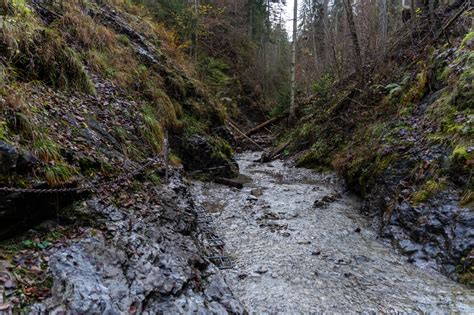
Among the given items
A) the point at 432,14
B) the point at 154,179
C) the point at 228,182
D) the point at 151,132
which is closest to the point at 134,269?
the point at 154,179

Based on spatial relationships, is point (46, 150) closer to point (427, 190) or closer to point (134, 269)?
point (134, 269)

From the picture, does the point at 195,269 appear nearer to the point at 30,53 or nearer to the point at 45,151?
the point at 45,151

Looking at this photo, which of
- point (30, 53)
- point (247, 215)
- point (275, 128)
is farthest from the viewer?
point (275, 128)

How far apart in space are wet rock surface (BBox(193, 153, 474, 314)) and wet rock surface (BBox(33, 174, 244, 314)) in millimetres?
716

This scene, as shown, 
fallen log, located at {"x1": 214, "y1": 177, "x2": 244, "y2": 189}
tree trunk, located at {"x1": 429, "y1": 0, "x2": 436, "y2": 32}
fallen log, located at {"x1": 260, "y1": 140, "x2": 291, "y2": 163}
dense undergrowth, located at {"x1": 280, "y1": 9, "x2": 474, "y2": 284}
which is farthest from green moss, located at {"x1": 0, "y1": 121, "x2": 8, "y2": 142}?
fallen log, located at {"x1": 260, "y1": 140, "x2": 291, "y2": 163}

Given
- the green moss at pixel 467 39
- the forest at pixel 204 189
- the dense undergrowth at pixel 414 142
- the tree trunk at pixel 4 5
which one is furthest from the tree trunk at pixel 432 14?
the tree trunk at pixel 4 5

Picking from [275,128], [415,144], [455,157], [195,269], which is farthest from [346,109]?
[195,269]

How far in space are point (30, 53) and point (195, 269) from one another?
14.7 feet

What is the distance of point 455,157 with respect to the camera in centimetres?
571

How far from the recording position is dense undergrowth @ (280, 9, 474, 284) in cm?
559

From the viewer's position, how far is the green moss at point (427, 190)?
18.9 ft

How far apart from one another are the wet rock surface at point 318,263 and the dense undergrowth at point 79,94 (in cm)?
271

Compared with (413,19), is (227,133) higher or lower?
lower

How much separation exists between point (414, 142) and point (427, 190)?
1714 millimetres
